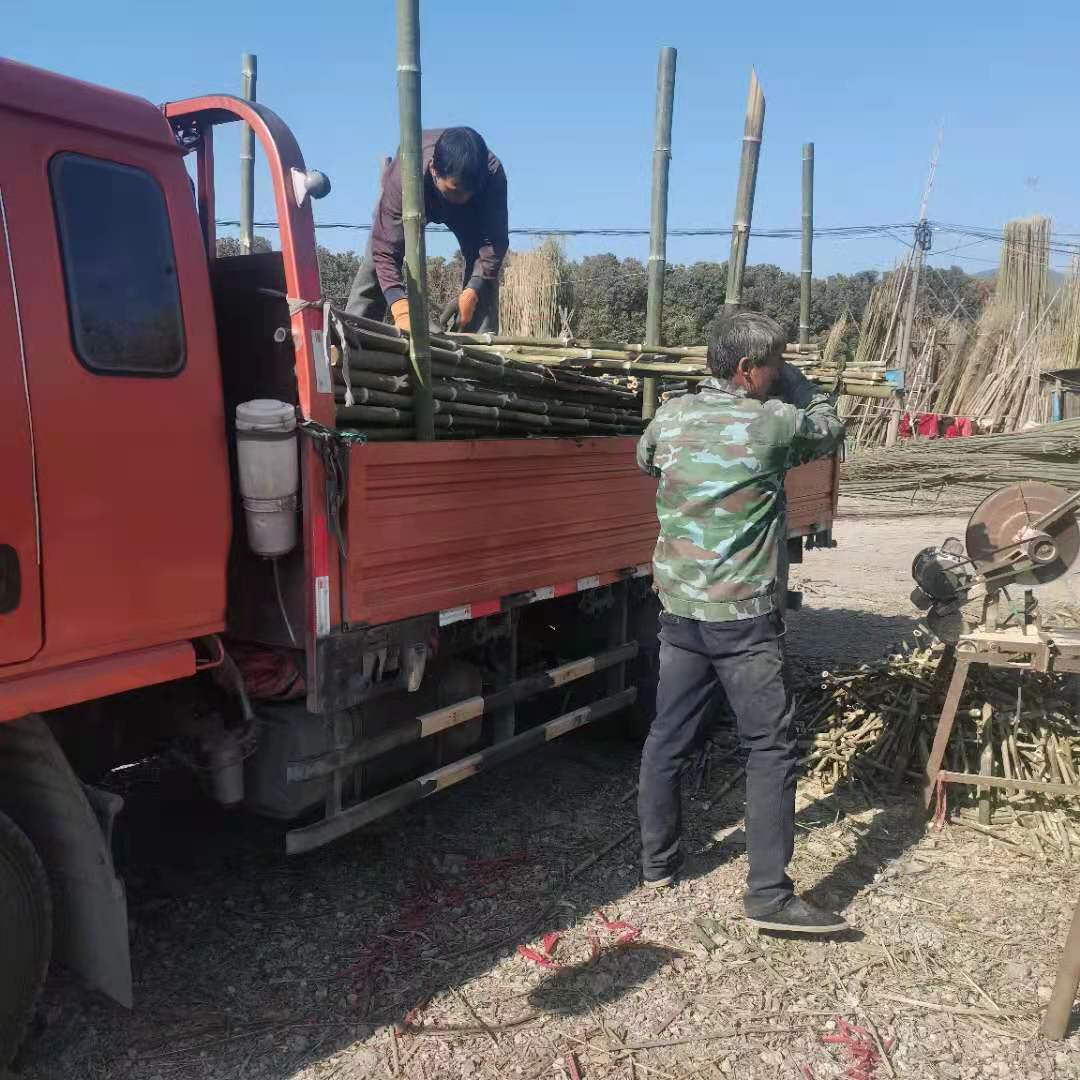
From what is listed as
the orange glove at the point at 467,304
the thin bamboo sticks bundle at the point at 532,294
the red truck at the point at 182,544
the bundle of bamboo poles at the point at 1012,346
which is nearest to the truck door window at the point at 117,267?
the red truck at the point at 182,544

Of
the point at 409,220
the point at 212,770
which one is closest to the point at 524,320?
the point at 409,220

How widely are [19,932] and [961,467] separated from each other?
13.9 metres

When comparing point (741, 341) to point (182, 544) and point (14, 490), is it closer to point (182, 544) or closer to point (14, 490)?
point (182, 544)

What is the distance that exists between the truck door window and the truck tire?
1.17 metres

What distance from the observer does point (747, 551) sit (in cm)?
343

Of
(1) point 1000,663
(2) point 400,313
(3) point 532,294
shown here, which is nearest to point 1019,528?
(1) point 1000,663

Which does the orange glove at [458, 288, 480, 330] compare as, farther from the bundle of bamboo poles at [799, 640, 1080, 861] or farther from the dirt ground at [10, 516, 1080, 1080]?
the bundle of bamboo poles at [799, 640, 1080, 861]

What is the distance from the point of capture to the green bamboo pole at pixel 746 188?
4.97 metres

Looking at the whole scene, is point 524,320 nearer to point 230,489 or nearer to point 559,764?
point 559,764

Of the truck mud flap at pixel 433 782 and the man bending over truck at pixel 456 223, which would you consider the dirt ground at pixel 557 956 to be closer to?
the truck mud flap at pixel 433 782

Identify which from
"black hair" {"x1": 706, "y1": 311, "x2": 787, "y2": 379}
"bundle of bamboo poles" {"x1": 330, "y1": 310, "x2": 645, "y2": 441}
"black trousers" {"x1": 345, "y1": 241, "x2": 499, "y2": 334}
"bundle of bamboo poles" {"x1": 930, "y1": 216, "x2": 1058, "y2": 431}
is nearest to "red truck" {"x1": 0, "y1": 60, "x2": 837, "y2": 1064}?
"bundle of bamboo poles" {"x1": 330, "y1": 310, "x2": 645, "y2": 441}

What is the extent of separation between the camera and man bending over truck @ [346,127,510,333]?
4.89 metres

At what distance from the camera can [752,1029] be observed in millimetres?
2953

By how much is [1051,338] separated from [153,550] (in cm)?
1814
